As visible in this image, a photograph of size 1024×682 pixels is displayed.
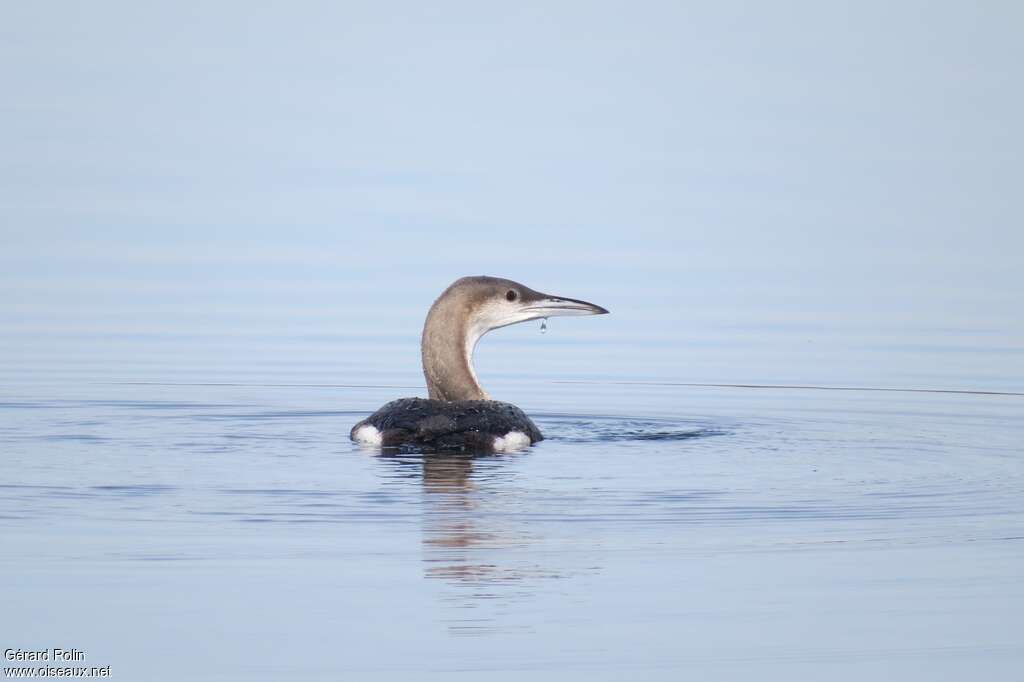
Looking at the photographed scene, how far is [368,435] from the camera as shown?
9977mm

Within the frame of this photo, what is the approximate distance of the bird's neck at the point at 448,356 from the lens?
10922mm

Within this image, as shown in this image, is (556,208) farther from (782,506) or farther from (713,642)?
(713,642)

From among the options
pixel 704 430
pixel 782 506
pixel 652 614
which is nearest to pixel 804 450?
pixel 704 430

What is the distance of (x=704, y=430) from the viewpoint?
35.4 ft

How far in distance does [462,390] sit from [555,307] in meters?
0.80

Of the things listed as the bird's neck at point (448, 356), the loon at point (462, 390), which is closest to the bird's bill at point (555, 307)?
the loon at point (462, 390)

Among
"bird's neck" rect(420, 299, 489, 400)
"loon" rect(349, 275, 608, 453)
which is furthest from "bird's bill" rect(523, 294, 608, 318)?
"bird's neck" rect(420, 299, 489, 400)

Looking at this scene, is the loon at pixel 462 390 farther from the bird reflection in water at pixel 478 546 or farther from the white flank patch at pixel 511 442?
the bird reflection in water at pixel 478 546

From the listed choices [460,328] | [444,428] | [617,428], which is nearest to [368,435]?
[444,428]

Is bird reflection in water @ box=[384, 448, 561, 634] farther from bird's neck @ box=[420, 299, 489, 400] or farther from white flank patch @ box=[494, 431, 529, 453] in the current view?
bird's neck @ box=[420, 299, 489, 400]

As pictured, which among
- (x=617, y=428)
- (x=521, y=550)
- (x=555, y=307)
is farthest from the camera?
(x=555, y=307)

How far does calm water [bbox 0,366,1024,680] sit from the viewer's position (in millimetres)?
6508

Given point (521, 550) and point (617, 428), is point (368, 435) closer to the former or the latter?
point (617, 428)

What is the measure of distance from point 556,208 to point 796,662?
60.6ft
